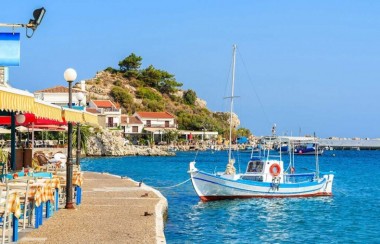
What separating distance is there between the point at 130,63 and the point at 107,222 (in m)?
160

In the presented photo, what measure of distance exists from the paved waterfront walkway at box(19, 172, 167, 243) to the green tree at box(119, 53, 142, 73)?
153 meters

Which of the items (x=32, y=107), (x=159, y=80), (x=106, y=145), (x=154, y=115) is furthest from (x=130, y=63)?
(x=32, y=107)

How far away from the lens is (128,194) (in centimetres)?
2317

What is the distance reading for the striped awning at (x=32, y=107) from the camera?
380 inches

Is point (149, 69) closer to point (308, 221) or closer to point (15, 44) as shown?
point (308, 221)

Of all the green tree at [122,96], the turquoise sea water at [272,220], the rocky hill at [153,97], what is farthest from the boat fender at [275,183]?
the green tree at [122,96]

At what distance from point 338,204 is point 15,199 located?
82.2 feet

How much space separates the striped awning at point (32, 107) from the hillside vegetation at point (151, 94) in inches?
5049

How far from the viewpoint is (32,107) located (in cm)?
1146

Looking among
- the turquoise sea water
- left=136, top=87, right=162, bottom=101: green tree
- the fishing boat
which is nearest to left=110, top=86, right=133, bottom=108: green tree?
left=136, top=87, right=162, bottom=101: green tree

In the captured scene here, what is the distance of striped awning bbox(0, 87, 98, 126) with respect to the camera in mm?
9641

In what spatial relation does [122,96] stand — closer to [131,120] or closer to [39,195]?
[131,120]

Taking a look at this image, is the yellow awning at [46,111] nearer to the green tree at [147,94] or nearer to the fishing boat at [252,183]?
the fishing boat at [252,183]

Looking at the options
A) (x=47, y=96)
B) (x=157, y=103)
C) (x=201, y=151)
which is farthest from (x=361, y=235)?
(x=157, y=103)
